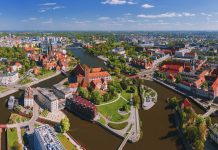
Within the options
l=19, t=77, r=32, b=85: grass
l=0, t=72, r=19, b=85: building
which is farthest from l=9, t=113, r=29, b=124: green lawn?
l=0, t=72, r=19, b=85: building

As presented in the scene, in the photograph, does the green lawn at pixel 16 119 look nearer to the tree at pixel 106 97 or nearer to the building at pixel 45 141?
the building at pixel 45 141

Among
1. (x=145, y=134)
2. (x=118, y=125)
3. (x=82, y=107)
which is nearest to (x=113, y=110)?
(x=82, y=107)

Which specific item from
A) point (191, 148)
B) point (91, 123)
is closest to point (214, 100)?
point (191, 148)

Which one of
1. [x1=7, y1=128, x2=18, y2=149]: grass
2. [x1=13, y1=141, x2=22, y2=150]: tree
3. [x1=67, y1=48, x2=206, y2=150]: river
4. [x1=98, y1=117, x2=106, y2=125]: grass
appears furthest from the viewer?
[x1=98, y1=117, x2=106, y2=125]: grass

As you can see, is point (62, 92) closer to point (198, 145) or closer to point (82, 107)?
point (82, 107)

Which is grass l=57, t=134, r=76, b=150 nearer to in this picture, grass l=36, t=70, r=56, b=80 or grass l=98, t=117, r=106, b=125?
grass l=98, t=117, r=106, b=125
